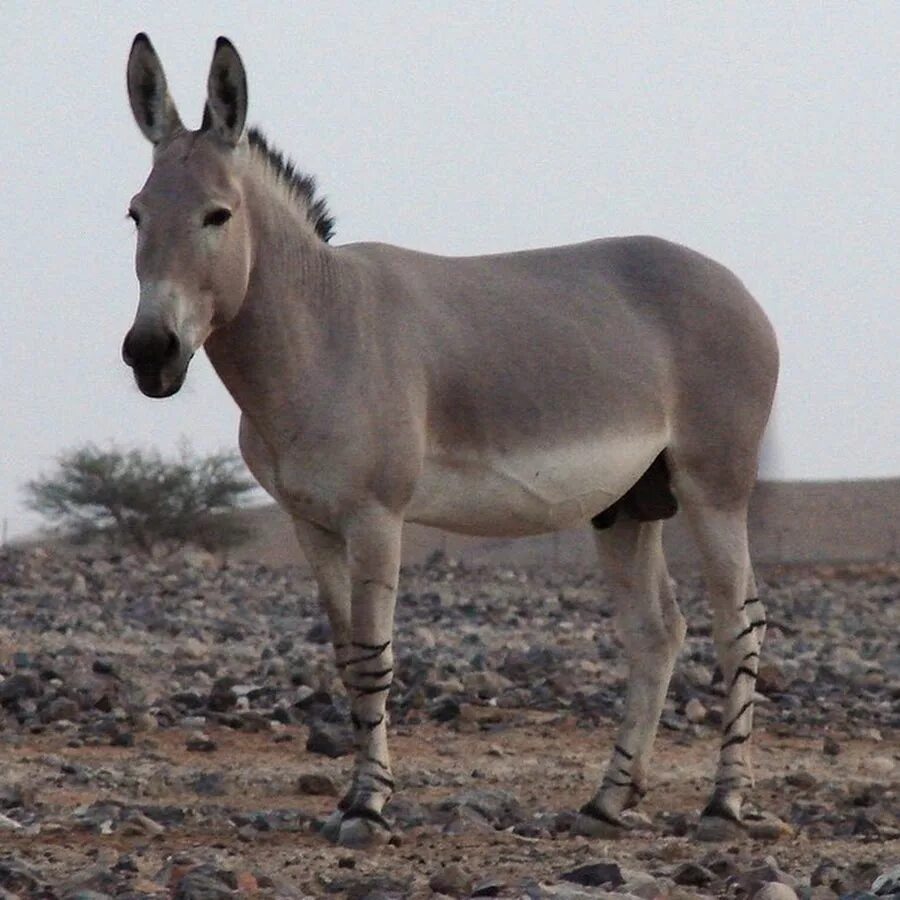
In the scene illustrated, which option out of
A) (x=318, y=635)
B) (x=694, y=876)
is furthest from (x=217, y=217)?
(x=318, y=635)

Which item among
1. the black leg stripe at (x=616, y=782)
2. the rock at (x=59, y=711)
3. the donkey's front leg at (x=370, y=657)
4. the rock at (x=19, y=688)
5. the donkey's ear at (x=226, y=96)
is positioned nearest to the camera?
the donkey's front leg at (x=370, y=657)

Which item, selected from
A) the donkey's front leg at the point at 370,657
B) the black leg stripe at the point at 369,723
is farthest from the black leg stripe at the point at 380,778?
the black leg stripe at the point at 369,723

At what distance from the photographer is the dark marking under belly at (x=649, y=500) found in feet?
27.9

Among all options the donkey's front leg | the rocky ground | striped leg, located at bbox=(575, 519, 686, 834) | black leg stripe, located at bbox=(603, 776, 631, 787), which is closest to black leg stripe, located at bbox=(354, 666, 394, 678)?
A: the donkey's front leg

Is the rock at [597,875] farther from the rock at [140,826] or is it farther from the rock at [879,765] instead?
the rock at [879,765]

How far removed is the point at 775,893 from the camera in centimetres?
551

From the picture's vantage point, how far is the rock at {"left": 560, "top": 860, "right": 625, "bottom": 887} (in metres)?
5.81

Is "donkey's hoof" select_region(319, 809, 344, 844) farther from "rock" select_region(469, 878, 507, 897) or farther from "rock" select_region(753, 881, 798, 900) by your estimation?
"rock" select_region(753, 881, 798, 900)

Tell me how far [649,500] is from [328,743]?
7.61 ft

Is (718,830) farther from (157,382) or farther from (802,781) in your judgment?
(157,382)

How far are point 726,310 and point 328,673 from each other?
16.9ft

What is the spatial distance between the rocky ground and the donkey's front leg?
0.61 feet

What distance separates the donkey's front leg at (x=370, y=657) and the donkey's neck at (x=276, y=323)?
567mm

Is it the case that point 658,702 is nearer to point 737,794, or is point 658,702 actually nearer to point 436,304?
point 737,794
